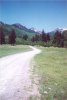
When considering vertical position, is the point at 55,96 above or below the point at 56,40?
below

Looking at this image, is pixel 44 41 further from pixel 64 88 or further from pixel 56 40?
pixel 64 88

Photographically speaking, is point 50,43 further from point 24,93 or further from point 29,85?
point 24,93

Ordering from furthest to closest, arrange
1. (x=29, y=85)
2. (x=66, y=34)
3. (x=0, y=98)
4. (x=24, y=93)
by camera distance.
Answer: (x=29, y=85) → (x=66, y=34) → (x=24, y=93) → (x=0, y=98)

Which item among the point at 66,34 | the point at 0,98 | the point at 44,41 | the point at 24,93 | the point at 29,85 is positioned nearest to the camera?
the point at 0,98

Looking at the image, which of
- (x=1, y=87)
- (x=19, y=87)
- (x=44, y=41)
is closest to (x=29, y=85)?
(x=19, y=87)

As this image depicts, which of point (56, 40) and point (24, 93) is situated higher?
point (56, 40)

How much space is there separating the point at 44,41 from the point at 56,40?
2.00 feet

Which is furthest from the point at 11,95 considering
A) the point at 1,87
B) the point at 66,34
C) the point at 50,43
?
the point at 50,43

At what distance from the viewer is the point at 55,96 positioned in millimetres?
9031

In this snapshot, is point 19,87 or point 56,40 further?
point 56,40

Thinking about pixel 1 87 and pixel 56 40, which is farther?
pixel 56 40

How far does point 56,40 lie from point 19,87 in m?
2.52

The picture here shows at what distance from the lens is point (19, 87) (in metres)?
10.4

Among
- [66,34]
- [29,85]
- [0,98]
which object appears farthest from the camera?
[29,85]
